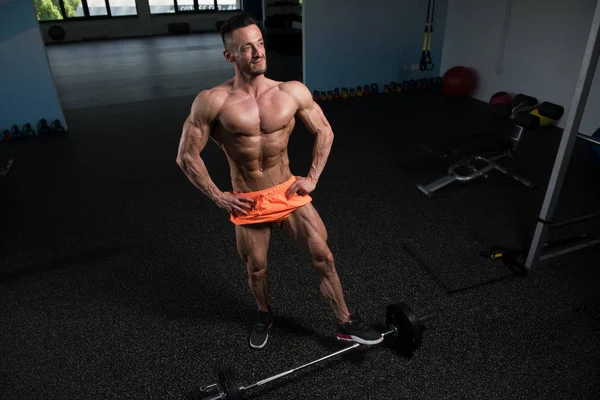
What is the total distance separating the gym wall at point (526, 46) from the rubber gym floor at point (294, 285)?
788 millimetres

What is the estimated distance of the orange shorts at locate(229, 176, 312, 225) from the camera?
1.68 meters

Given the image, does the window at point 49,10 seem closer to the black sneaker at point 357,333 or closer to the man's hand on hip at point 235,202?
the man's hand on hip at point 235,202

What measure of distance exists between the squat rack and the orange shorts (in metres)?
1.25

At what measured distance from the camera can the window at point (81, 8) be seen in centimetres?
1015

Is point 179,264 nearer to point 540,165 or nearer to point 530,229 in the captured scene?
point 530,229

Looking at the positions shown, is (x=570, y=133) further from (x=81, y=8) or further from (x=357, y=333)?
(x=81, y=8)

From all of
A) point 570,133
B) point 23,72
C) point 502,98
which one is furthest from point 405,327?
point 23,72

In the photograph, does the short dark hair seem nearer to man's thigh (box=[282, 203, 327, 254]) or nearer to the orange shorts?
the orange shorts

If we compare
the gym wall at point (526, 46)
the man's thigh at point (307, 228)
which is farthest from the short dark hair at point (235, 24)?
the gym wall at point (526, 46)

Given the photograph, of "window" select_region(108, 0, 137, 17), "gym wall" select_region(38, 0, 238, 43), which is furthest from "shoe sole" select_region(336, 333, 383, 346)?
"window" select_region(108, 0, 137, 17)

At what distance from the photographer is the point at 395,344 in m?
1.97

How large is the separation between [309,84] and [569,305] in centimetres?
408

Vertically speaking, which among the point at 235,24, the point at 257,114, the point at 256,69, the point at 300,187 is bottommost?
the point at 300,187

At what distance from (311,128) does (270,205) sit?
1.06 ft
